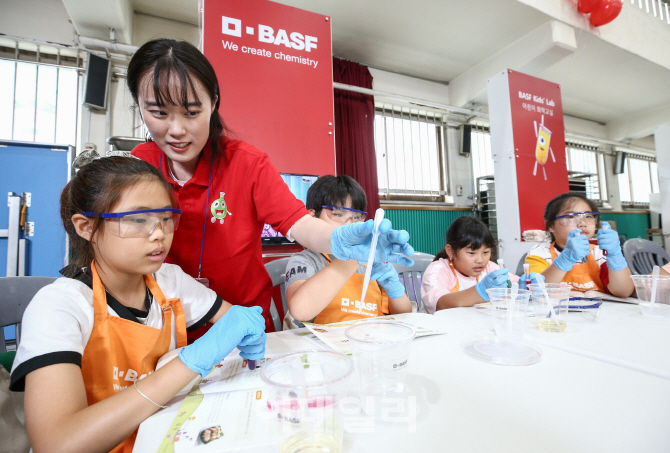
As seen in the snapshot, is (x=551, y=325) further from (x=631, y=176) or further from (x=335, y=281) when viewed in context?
(x=631, y=176)

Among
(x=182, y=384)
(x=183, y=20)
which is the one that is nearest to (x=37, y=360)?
(x=182, y=384)

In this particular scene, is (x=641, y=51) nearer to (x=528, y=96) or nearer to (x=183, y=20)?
(x=528, y=96)

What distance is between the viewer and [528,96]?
3.35m

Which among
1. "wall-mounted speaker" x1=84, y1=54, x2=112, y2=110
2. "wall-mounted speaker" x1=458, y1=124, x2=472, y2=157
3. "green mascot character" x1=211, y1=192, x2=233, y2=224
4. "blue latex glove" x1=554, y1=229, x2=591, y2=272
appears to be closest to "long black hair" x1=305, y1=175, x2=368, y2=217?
"green mascot character" x1=211, y1=192, x2=233, y2=224

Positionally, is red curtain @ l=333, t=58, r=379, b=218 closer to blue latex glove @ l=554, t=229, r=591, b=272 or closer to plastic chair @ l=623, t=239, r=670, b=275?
plastic chair @ l=623, t=239, r=670, b=275

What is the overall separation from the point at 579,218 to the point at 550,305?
42.3 inches

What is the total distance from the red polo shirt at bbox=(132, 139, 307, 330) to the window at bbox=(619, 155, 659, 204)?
949cm

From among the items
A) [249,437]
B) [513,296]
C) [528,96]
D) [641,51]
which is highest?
[641,51]

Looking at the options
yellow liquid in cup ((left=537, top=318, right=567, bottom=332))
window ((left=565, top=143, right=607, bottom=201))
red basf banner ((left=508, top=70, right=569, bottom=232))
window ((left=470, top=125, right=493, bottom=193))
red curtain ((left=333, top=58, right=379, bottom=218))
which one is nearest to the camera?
yellow liquid in cup ((left=537, top=318, right=567, bottom=332))

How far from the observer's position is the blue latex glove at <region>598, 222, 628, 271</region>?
141cm

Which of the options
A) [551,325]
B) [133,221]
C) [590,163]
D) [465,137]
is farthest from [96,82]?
[590,163]

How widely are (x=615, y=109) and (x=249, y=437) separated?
887 cm

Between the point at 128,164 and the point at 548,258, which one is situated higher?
the point at 128,164

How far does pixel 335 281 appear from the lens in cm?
102
